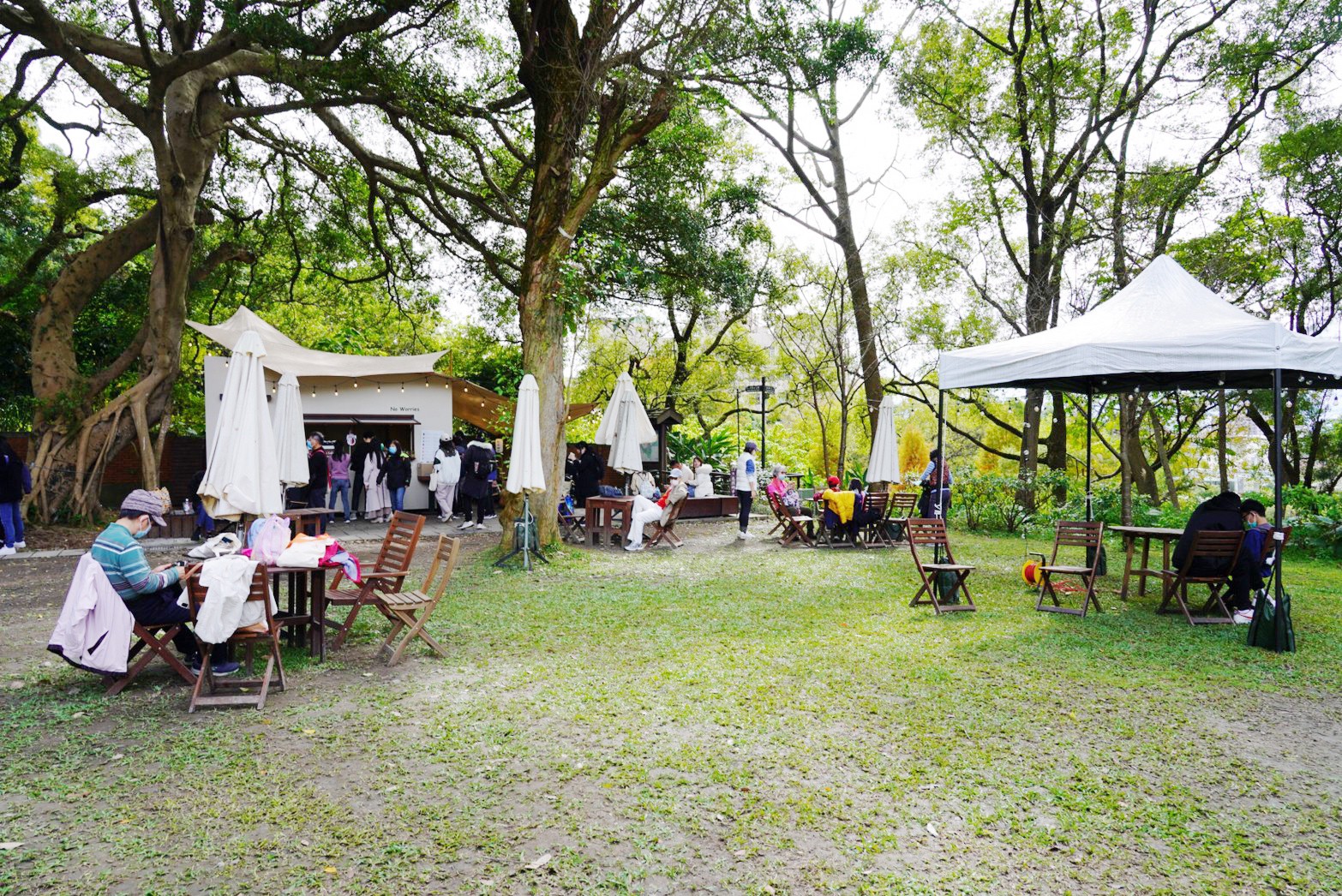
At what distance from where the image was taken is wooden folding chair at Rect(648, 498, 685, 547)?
11797mm

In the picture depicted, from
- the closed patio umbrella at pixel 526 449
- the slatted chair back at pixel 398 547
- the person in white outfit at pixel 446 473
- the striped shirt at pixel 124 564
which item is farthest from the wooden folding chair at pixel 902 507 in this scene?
the striped shirt at pixel 124 564

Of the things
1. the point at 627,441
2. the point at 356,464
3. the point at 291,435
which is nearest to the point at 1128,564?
the point at 627,441

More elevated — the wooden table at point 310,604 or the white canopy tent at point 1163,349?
the white canopy tent at point 1163,349

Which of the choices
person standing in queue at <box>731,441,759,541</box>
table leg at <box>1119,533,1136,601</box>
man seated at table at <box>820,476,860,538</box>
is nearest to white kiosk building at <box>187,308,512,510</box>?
person standing in queue at <box>731,441,759,541</box>

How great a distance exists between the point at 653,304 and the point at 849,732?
13.8 m

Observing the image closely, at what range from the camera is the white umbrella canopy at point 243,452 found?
5957mm

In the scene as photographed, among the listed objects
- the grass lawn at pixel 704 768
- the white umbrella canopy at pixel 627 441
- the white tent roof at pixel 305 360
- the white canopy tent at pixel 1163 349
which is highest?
the white tent roof at pixel 305 360

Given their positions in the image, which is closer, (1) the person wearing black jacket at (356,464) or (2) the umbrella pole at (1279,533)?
(2) the umbrella pole at (1279,533)

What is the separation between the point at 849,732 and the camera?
4297mm

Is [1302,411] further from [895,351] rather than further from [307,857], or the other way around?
[307,857]

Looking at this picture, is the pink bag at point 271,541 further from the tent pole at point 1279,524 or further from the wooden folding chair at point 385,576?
the tent pole at point 1279,524

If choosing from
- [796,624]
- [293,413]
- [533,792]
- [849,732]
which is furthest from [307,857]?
[293,413]

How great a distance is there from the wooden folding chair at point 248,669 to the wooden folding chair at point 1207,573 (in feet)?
23.9

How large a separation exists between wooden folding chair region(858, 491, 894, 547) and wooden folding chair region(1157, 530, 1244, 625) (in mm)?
4840
